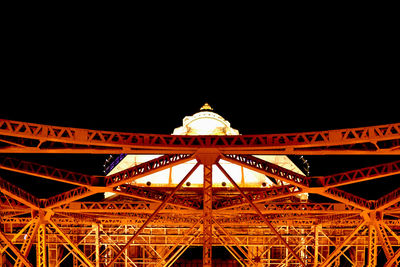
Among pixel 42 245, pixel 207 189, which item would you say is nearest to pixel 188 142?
pixel 207 189

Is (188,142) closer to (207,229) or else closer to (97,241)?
(207,229)

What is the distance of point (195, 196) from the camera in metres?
45.2

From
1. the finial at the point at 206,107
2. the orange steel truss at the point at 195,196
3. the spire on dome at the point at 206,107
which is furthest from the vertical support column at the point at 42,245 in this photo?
the finial at the point at 206,107

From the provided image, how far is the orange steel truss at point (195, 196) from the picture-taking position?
77.7 ft

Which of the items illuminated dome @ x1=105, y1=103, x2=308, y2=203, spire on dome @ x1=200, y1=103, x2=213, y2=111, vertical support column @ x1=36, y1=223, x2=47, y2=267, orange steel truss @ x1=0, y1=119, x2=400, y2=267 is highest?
spire on dome @ x1=200, y1=103, x2=213, y2=111

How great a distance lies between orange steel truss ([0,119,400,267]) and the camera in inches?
933

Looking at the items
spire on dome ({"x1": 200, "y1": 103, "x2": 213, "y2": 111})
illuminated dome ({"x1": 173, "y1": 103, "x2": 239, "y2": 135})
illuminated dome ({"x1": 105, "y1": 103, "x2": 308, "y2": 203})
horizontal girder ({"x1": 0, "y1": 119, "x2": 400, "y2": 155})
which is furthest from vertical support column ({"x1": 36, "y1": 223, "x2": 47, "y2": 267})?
spire on dome ({"x1": 200, "y1": 103, "x2": 213, "y2": 111})

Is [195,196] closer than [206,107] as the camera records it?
Yes

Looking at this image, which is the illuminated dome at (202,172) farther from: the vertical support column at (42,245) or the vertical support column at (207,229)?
the vertical support column at (207,229)

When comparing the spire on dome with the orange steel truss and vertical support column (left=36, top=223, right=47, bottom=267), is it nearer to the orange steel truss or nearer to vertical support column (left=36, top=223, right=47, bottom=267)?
the orange steel truss

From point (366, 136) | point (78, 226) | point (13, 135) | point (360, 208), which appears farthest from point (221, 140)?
point (78, 226)

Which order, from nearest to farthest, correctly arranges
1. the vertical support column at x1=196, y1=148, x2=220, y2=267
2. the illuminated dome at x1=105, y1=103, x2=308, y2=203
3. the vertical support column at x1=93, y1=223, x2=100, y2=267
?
the vertical support column at x1=196, y1=148, x2=220, y2=267 < the vertical support column at x1=93, y1=223, x2=100, y2=267 < the illuminated dome at x1=105, y1=103, x2=308, y2=203

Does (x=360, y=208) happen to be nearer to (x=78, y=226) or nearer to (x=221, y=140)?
(x=221, y=140)

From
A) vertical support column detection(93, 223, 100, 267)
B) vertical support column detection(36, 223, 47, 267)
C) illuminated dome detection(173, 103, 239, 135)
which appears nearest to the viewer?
vertical support column detection(36, 223, 47, 267)
